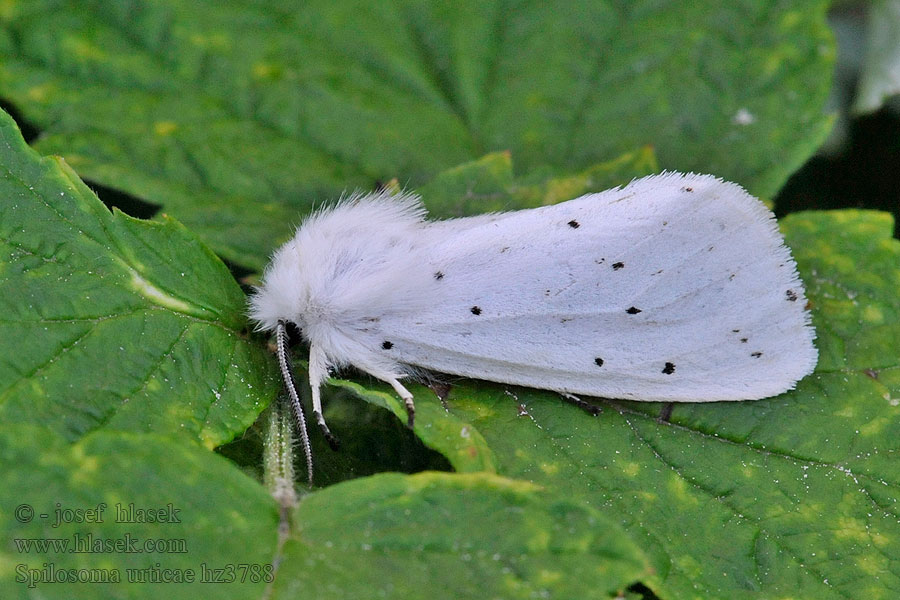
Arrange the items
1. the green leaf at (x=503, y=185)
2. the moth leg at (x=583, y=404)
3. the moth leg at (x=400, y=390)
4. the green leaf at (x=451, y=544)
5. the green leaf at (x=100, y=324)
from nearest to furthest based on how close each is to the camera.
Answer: the green leaf at (x=451, y=544) < the green leaf at (x=100, y=324) < the moth leg at (x=400, y=390) < the moth leg at (x=583, y=404) < the green leaf at (x=503, y=185)

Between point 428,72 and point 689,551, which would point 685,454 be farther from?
point 428,72

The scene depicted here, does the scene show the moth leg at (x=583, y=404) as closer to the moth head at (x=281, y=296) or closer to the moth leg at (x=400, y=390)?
the moth leg at (x=400, y=390)

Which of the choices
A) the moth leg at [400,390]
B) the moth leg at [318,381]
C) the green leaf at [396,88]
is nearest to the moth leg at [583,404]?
the moth leg at [400,390]

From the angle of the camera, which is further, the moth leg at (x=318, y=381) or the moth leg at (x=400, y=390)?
the moth leg at (x=318, y=381)

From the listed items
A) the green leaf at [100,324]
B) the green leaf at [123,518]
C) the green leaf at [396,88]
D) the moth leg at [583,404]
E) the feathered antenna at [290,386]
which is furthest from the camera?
the green leaf at [396,88]

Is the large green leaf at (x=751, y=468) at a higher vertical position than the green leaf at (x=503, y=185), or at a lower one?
lower

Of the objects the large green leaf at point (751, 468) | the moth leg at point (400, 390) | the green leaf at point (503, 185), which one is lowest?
the large green leaf at point (751, 468)
